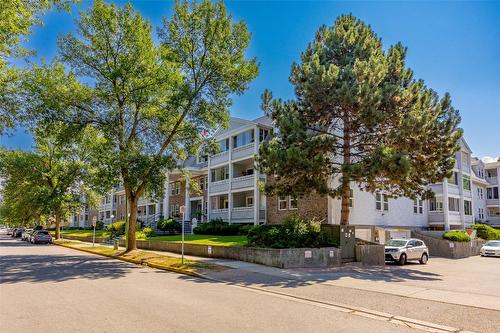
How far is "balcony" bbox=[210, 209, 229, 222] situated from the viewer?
37.5m

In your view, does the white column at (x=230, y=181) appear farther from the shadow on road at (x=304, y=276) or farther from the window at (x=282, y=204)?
the shadow on road at (x=304, y=276)

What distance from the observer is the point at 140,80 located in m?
23.4

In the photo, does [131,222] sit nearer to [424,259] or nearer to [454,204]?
[424,259]

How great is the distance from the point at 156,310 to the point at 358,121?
14757 millimetres

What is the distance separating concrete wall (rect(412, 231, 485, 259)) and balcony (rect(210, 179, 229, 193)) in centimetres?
1699

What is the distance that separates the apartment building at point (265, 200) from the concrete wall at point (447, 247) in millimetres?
1952

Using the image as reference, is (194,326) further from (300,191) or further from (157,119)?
(157,119)

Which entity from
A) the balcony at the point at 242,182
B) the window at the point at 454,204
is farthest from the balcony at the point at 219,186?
the window at the point at 454,204

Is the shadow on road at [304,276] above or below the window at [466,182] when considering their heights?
below

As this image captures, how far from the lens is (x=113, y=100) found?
78.6ft

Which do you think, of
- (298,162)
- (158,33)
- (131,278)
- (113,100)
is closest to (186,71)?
(158,33)

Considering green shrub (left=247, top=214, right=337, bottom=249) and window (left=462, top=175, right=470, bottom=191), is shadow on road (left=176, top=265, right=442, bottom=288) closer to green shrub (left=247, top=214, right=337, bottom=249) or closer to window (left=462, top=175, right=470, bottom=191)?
green shrub (left=247, top=214, right=337, bottom=249)

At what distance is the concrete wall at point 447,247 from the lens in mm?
29859

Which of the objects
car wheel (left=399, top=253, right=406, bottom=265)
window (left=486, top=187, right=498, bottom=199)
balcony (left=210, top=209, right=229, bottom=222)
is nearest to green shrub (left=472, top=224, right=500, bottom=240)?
car wheel (left=399, top=253, right=406, bottom=265)
